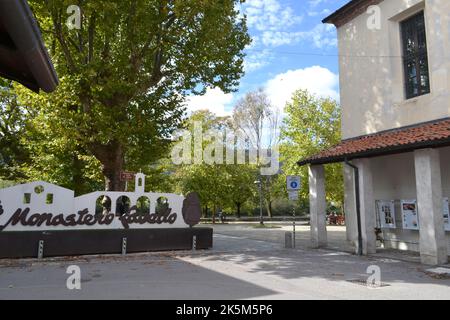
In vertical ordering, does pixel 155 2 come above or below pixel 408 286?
above

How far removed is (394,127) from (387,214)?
3612mm

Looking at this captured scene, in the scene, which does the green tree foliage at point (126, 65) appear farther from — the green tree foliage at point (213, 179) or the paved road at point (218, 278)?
the green tree foliage at point (213, 179)

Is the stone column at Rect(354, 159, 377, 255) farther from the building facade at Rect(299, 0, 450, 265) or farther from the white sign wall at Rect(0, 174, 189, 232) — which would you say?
the white sign wall at Rect(0, 174, 189, 232)

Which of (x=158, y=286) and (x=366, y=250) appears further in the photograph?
(x=366, y=250)

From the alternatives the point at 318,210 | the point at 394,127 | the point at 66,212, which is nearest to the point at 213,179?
the point at 318,210

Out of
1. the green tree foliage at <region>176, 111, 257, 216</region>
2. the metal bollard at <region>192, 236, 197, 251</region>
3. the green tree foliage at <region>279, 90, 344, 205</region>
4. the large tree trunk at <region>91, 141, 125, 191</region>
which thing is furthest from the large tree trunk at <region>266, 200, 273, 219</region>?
the metal bollard at <region>192, 236, 197, 251</region>

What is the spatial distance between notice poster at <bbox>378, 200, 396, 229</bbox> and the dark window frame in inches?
172

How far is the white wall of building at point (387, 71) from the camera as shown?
568 inches

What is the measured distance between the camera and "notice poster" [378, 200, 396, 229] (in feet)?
55.0

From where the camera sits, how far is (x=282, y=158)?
127ft

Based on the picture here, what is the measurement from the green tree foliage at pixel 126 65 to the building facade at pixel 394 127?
572cm
